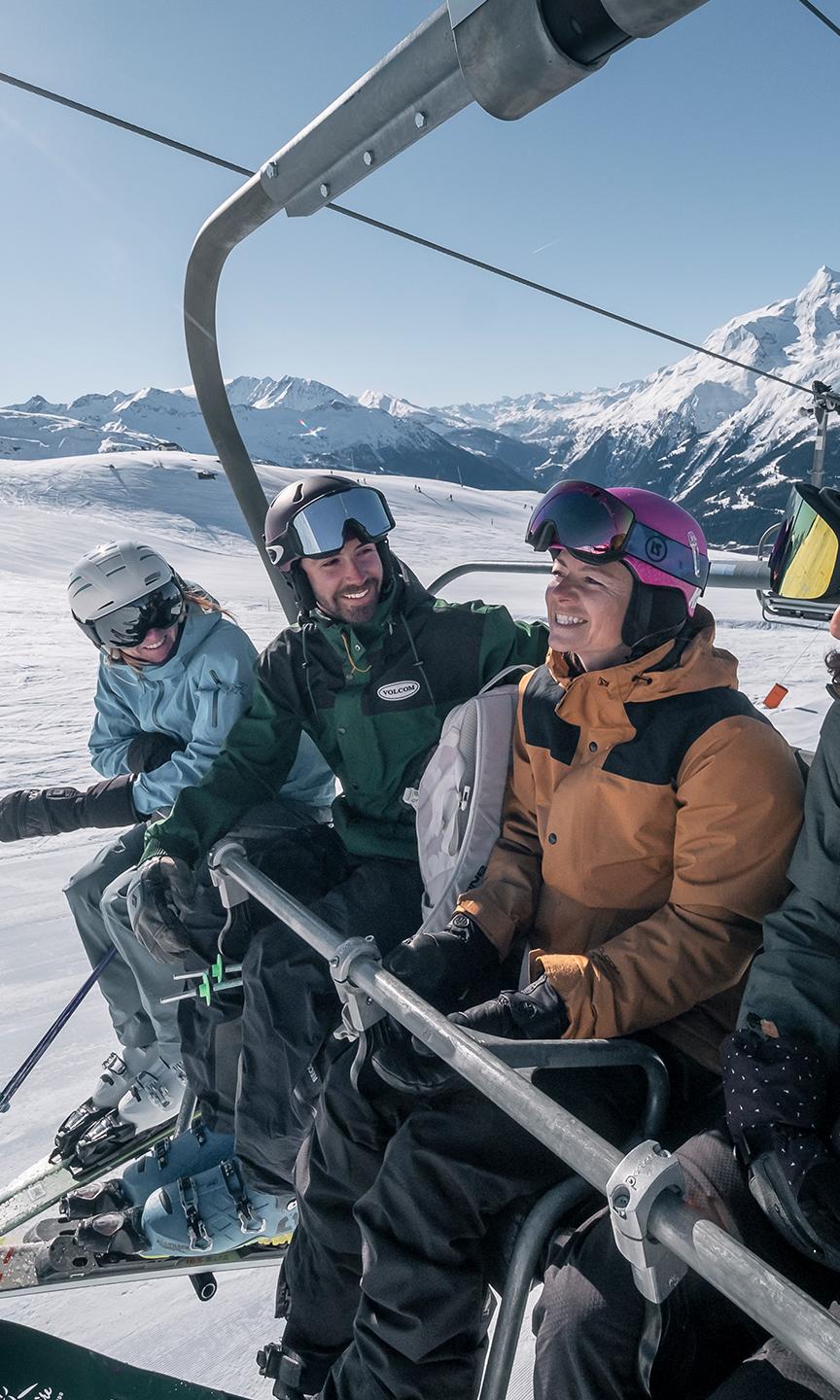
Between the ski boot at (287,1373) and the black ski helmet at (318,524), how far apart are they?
77.1 inches

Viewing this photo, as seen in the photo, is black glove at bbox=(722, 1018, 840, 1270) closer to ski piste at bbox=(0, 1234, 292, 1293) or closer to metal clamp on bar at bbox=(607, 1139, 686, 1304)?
metal clamp on bar at bbox=(607, 1139, 686, 1304)

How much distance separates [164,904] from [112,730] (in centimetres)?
96

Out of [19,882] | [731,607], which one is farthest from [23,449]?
[19,882]

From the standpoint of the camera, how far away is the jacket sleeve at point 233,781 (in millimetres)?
2838

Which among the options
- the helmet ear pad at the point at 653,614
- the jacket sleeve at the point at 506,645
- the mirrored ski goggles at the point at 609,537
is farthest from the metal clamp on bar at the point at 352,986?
the jacket sleeve at the point at 506,645

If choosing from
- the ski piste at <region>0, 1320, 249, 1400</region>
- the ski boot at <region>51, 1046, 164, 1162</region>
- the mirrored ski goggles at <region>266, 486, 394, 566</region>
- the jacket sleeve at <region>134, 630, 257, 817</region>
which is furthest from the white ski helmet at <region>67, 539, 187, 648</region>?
the ski piste at <region>0, 1320, 249, 1400</region>

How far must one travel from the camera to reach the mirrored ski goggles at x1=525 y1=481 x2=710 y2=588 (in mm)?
2064

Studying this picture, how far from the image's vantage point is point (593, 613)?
2.06m

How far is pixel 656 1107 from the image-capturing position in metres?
1.64

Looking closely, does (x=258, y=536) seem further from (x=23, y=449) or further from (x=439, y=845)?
(x=23, y=449)

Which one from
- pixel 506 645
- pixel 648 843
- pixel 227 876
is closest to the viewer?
pixel 648 843

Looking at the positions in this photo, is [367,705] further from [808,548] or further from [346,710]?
[808,548]

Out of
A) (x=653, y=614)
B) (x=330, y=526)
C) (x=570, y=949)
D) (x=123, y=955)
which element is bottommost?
(x=123, y=955)

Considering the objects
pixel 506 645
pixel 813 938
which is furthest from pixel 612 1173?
pixel 506 645
